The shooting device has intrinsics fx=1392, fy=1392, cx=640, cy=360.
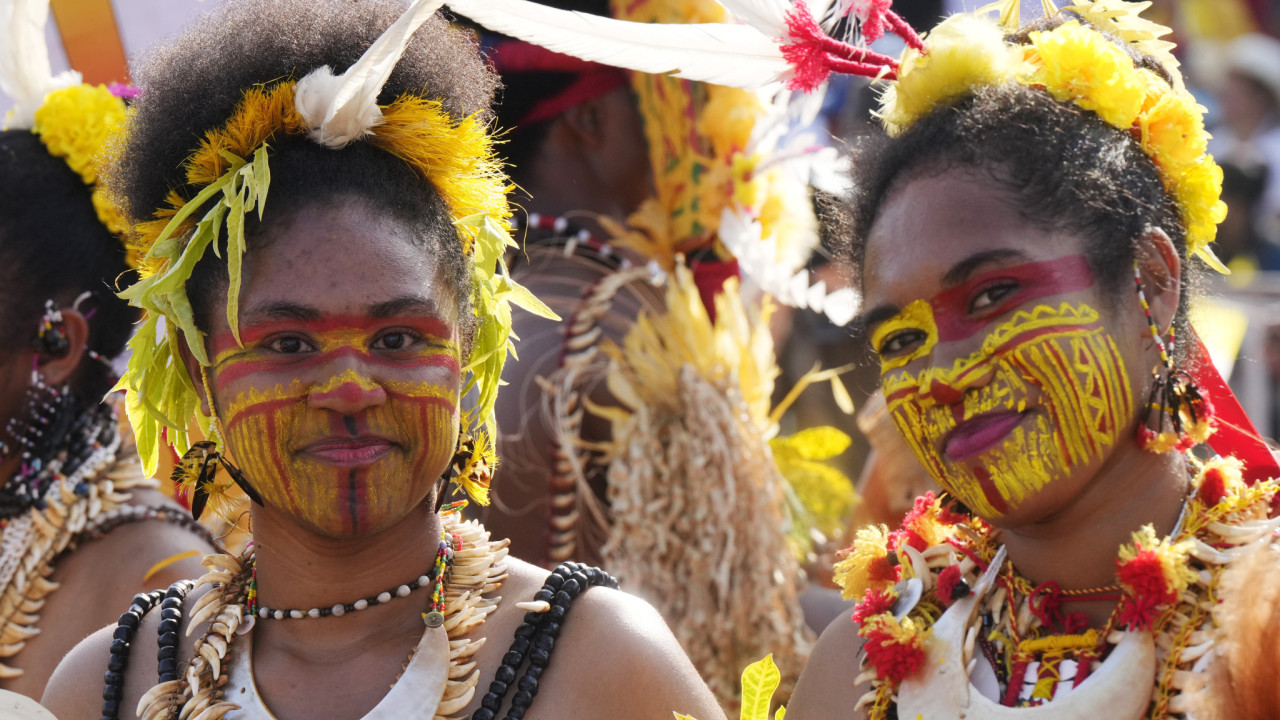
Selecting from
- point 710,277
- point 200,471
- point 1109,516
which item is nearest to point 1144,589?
point 1109,516

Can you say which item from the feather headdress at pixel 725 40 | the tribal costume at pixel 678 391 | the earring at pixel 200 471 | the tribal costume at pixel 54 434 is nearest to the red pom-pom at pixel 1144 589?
the feather headdress at pixel 725 40

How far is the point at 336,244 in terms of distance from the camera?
8.47ft

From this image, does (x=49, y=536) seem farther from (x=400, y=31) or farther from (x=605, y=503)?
(x=400, y=31)

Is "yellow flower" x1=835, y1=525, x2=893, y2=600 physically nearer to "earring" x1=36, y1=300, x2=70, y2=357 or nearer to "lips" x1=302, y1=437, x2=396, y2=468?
"lips" x1=302, y1=437, x2=396, y2=468

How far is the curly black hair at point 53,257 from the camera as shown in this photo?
12.9 ft

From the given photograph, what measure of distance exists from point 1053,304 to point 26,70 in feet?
10.5

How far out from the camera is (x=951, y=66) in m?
2.68

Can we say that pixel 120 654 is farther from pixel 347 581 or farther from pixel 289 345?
pixel 289 345

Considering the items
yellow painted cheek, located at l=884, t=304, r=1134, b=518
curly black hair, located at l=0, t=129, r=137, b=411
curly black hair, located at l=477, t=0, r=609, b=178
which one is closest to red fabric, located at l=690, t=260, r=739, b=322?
curly black hair, located at l=477, t=0, r=609, b=178

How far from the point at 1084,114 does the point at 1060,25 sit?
31 centimetres

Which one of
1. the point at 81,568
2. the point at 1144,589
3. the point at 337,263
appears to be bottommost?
the point at 81,568

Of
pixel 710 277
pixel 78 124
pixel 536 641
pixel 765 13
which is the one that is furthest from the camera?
pixel 710 277

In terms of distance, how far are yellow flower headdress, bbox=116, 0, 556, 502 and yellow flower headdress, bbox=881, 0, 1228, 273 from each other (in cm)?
87

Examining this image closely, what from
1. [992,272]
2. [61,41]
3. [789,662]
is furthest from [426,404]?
[61,41]
